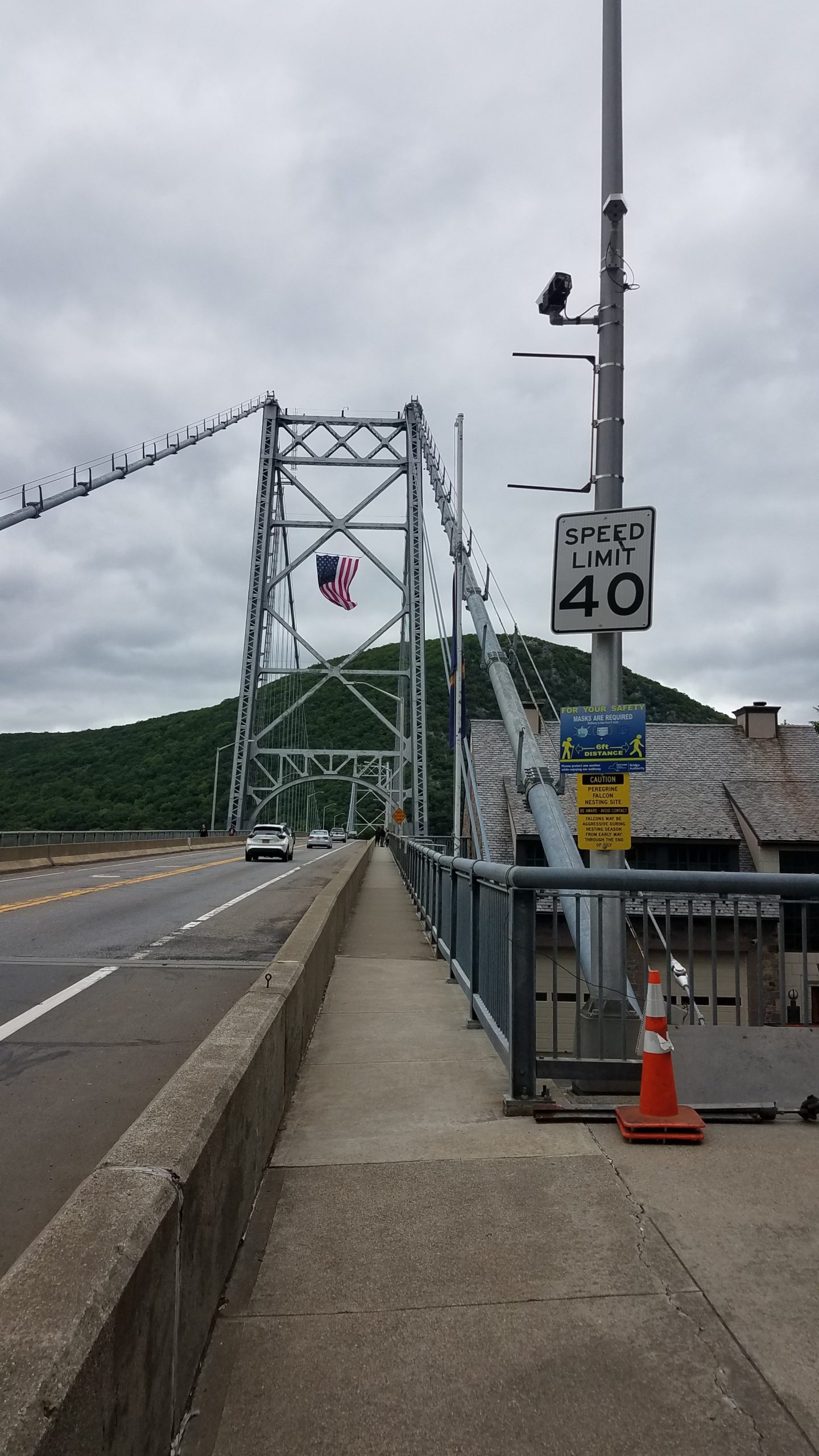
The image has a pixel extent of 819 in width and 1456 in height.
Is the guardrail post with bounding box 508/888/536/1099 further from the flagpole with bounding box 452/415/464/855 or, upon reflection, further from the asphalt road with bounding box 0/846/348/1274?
the flagpole with bounding box 452/415/464/855

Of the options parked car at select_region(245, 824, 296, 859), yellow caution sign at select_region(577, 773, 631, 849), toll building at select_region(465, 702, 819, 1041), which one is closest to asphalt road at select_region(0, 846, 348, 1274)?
yellow caution sign at select_region(577, 773, 631, 849)

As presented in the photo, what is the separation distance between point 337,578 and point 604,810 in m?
62.8

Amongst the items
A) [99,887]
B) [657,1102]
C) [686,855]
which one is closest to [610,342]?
[657,1102]

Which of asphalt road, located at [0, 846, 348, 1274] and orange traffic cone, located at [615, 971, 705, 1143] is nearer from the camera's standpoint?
orange traffic cone, located at [615, 971, 705, 1143]

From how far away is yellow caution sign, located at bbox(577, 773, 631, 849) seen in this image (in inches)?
245

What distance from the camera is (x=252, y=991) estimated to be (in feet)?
19.4

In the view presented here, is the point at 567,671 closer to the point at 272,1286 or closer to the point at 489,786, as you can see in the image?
the point at 489,786

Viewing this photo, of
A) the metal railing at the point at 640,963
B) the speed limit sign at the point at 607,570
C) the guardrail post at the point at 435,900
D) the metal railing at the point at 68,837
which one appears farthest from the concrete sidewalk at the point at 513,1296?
the metal railing at the point at 68,837

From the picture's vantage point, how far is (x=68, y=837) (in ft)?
127

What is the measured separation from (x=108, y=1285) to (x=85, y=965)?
8.55m

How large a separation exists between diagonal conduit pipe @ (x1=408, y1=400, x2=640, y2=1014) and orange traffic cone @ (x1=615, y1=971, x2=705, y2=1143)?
1.80 ft

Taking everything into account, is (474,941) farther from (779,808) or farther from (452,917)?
(779,808)

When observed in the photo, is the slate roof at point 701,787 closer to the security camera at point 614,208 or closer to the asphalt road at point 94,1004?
the asphalt road at point 94,1004

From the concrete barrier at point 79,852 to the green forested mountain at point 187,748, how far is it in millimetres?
21345
